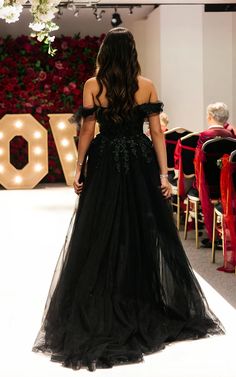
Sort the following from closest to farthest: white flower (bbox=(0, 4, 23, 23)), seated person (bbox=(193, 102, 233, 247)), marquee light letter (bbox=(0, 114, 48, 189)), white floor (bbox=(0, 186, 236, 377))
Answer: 1. white flower (bbox=(0, 4, 23, 23))
2. white floor (bbox=(0, 186, 236, 377))
3. seated person (bbox=(193, 102, 233, 247))
4. marquee light letter (bbox=(0, 114, 48, 189))

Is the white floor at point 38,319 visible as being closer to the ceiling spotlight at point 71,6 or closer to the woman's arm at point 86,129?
the woman's arm at point 86,129

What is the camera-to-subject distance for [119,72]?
3541 millimetres

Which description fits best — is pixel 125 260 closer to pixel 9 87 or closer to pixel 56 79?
pixel 9 87

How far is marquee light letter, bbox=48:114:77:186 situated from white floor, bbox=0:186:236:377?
318 centimetres

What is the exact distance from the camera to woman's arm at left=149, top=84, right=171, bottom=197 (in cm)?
362

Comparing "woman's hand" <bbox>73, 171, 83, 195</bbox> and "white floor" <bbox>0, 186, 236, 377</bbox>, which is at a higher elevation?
"woman's hand" <bbox>73, 171, 83, 195</bbox>

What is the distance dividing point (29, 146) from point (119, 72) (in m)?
7.40

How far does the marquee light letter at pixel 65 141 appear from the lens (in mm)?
10984

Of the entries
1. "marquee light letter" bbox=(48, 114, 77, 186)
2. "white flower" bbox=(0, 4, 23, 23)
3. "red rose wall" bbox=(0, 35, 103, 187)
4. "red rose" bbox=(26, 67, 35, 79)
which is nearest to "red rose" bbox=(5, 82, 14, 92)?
"red rose wall" bbox=(0, 35, 103, 187)

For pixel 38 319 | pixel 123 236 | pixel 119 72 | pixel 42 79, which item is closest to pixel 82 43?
pixel 42 79

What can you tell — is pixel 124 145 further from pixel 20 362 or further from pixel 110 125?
pixel 20 362

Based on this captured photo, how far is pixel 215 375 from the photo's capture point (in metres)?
3.06

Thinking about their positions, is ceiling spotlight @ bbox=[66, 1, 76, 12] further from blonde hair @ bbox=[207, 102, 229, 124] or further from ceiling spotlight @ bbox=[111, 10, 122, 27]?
blonde hair @ bbox=[207, 102, 229, 124]

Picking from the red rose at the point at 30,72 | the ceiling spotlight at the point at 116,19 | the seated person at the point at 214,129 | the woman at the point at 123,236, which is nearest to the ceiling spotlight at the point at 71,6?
the ceiling spotlight at the point at 116,19
